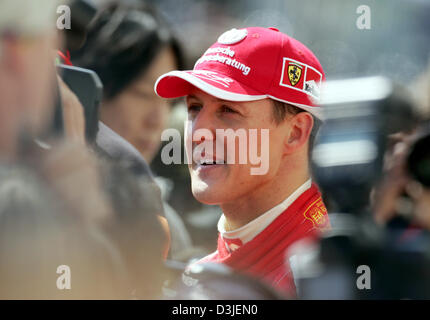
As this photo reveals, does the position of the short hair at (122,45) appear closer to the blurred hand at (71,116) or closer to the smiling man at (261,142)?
the blurred hand at (71,116)

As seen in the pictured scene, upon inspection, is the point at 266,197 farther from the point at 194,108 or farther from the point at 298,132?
the point at 194,108

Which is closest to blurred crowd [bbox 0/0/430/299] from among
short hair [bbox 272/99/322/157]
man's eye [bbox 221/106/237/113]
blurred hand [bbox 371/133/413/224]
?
blurred hand [bbox 371/133/413/224]

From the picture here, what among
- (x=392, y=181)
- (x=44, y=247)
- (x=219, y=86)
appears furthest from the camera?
(x=44, y=247)

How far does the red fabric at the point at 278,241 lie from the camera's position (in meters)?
1.73

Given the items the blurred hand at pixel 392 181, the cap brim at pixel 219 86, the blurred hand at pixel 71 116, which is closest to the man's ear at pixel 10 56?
the blurred hand at pixel 71 116

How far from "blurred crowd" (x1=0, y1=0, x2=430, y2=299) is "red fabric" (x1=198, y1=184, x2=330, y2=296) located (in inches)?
9.6

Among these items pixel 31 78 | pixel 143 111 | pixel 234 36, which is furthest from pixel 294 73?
pixel 31 78

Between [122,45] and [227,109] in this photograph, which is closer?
[227,109]

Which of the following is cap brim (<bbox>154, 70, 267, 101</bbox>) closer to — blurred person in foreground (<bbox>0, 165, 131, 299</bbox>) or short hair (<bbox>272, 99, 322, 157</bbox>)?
short hair (<bbox>272, 99, 322, 157</bbox>)

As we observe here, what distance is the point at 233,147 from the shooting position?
1.75 meters

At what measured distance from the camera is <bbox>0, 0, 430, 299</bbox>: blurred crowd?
1.99 meters

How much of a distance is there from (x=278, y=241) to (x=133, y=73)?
0.82m

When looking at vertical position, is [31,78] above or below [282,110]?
above

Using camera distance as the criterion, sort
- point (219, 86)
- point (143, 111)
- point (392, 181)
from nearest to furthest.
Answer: point (219, 86) < point (392, 181) < point (143, 111)
